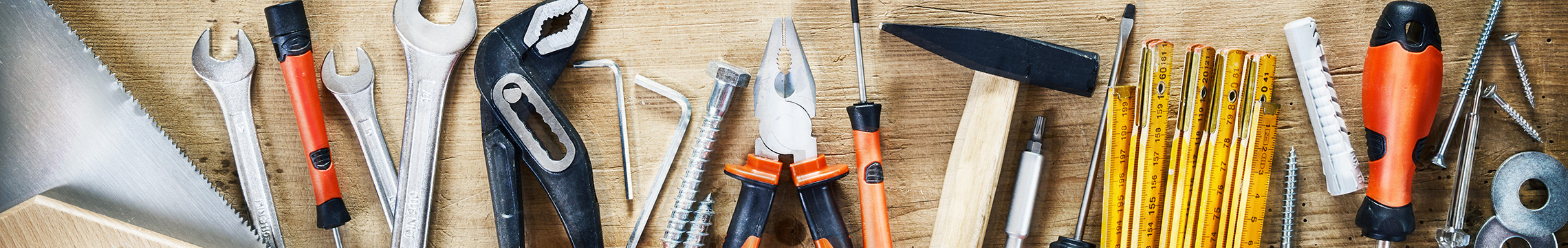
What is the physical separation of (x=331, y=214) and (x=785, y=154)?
0.77 meters

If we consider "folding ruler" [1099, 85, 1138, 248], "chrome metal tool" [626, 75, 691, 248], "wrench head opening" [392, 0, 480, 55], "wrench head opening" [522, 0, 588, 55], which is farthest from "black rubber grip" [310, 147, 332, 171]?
"folding ruler" [1099, 85, 1138, 248]

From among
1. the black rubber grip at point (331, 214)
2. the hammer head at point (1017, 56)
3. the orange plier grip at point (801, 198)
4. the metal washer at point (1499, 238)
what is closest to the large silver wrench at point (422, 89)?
the black rubber grip at point (331, 214)

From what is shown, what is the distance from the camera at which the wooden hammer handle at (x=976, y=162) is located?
1249 mm

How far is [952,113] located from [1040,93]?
146 mm

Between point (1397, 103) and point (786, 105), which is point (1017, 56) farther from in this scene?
point (1397, 103)

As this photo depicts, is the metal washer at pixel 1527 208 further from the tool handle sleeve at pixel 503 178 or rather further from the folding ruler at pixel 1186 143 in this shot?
the tool handle sleeve at pixel 503 178

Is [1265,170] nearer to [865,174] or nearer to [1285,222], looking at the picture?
[1285,222]

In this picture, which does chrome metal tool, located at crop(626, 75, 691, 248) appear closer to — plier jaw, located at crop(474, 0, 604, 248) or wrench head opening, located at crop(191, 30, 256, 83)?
plier jaw, located at crop(474, 0, 604, 248)

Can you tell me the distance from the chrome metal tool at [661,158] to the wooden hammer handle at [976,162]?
17.4 inches

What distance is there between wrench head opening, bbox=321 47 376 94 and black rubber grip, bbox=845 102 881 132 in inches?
31.9

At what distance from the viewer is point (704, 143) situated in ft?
4.10

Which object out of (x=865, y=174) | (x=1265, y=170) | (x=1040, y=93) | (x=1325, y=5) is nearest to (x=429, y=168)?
(x=865, y=174)

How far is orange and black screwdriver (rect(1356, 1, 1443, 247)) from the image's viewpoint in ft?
3.85

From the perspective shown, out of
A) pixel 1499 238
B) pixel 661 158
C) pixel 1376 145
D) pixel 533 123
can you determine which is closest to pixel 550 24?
pixel 533 123
